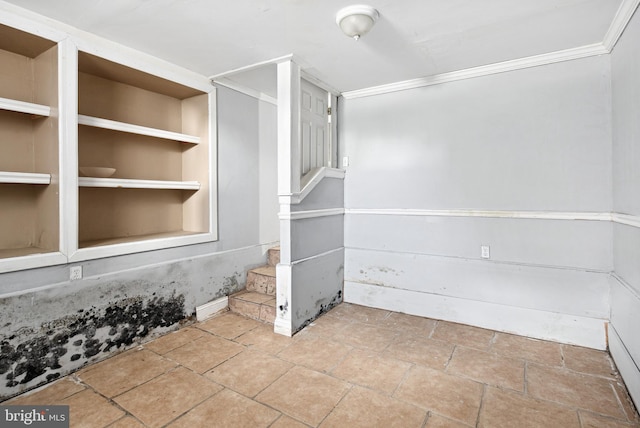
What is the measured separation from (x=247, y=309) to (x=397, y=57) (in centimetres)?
276

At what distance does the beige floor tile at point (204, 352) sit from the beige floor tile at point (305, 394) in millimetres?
556

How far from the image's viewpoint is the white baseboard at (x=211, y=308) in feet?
10.3

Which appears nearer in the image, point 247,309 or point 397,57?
point 397,57

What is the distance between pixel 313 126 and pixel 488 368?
8.66 feet

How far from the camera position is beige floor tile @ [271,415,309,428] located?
5.69 ft

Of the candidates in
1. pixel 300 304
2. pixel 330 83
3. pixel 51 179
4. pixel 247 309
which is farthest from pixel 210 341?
pixel 330 83

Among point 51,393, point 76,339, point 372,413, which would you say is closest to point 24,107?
point 76,339

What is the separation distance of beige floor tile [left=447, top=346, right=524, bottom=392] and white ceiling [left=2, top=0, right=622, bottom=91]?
8.05ft

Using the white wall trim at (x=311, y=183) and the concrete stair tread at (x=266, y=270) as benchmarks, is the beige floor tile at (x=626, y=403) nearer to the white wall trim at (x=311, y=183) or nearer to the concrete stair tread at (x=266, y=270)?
the white wall trim at (x=311, y=183)

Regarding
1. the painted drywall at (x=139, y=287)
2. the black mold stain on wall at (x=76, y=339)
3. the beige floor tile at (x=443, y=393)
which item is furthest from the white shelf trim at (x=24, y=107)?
the beige floor tile at (x=443, y=393)

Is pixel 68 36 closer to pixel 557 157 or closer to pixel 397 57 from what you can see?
pixel 397 57

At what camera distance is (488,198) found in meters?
3.02

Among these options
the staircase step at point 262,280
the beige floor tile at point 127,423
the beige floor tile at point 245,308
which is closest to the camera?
the beige floor tile at point 127,423

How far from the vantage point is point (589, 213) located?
2.62m
